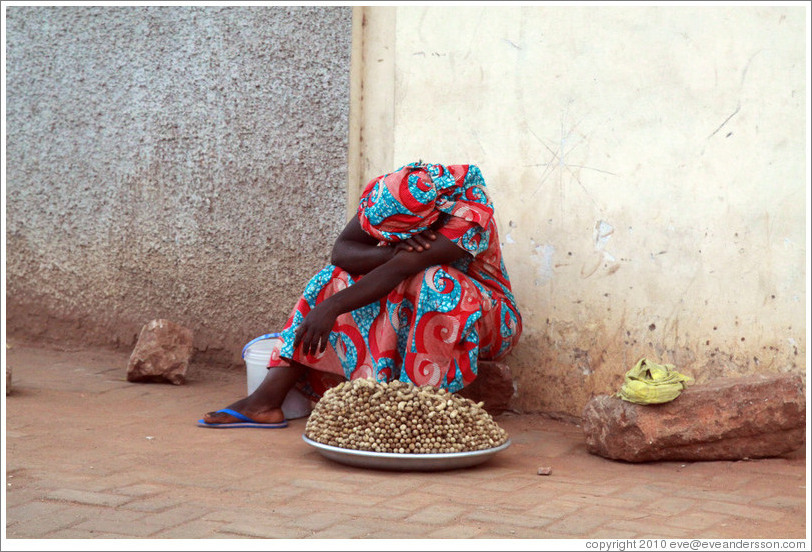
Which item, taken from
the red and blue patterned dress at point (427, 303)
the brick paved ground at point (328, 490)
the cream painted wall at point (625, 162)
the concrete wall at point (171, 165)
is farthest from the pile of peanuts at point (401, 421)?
the concrete wall at point (171, 165)

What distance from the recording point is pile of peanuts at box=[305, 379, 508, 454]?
3303mm

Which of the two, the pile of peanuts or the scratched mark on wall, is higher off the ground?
the scratched mark on wall

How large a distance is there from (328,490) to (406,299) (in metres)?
1.03

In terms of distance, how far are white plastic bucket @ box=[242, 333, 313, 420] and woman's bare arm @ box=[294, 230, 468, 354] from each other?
527mm

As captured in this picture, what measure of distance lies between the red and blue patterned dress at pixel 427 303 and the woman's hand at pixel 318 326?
205 mm


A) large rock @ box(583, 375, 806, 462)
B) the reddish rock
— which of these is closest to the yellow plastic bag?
large rock @ box(583, 375, 806, 462)

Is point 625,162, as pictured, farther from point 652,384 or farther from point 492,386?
point 492,386

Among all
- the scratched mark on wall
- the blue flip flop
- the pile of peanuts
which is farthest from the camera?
the scratched mark on wall

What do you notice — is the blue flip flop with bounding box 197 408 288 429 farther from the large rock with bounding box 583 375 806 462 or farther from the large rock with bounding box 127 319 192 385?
the large rock with bounding box 583 375 806 462

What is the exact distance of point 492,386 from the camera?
14.4ft

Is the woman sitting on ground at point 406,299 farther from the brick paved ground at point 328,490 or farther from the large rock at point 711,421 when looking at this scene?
the large rock at point 711,421

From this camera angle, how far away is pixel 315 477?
3242mm

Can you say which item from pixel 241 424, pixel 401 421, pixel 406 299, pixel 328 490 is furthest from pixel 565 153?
pixel 328 490

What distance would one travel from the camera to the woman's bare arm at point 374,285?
12.4 ft
